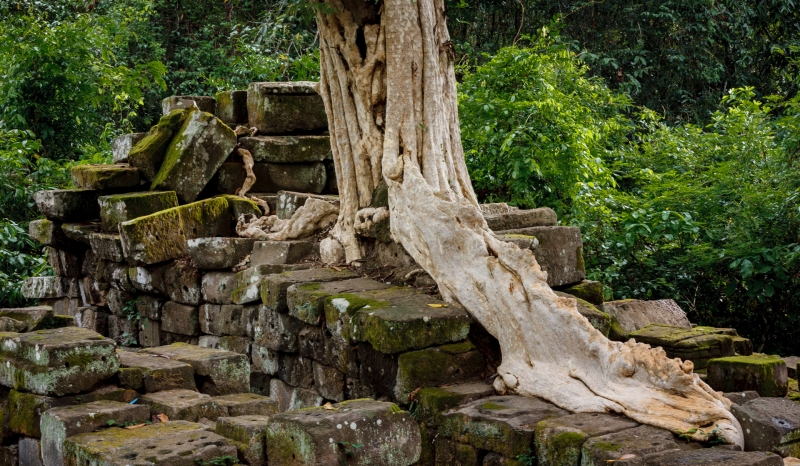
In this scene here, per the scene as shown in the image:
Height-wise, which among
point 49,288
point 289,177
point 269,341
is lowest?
point 49,288

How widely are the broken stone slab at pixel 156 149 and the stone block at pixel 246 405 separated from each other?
501 centimetres

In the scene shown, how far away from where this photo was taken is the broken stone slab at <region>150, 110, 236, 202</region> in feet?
30.8

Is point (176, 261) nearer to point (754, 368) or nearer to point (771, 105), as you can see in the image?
point (754, 368)

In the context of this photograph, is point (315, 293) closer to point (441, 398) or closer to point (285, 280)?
point (285, 280)

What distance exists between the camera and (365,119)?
7352 millimetres

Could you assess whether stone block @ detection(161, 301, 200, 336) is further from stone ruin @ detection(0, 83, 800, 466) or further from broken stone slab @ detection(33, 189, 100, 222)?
broken stone slab @ detection(33, 189, 100, 222)

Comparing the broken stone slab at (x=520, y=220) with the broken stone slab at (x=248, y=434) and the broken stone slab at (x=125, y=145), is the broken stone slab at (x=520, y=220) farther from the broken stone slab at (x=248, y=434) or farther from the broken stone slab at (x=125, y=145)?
the broken stone slab at (x=125, y=145)

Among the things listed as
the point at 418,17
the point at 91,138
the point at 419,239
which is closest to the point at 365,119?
the point at 418,17

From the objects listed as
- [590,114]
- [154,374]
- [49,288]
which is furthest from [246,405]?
[590,114]

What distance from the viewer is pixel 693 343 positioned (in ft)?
19.6

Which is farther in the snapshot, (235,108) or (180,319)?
(235,108)

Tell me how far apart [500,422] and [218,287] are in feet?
14.7

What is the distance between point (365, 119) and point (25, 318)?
301 cm

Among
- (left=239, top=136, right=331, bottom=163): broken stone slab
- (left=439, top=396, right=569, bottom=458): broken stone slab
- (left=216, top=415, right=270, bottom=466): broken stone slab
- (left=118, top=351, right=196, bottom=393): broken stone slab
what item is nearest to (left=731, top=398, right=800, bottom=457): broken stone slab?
(left=439, top=396, right=569, bottom=458): broken stone slab
